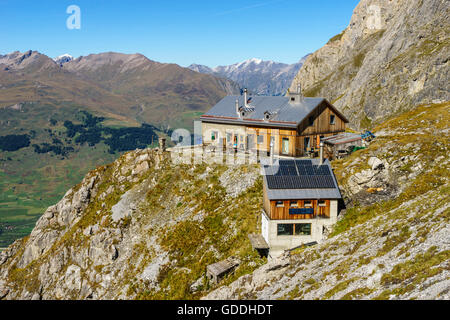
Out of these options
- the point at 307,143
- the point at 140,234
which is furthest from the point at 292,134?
the point at 140,234

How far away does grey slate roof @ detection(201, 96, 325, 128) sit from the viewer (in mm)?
49000

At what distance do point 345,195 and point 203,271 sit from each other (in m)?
18.1

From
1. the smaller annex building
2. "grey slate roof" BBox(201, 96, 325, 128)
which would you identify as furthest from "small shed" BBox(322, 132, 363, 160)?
the smaller annex building

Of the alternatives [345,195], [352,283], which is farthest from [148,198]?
[352,283]

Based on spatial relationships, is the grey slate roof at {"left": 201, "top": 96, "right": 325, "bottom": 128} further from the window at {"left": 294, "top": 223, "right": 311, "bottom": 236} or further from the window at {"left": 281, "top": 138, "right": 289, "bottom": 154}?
the window at {"left": 294, "top": 223, "right": 311, "bottom": 236}

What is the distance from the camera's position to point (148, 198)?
5184 centimetres

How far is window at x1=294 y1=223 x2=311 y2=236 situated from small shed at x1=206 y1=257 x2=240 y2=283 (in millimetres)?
7063

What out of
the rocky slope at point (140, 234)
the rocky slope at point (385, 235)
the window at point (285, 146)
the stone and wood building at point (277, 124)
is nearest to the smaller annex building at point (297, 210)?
the rocky slope at point (385, 235)

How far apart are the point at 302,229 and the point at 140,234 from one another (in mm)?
24865

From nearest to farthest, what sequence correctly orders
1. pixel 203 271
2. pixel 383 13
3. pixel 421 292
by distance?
pixel 421 292
pixel 203 271
pixel 383 13

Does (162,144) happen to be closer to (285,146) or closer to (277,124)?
(277,124)

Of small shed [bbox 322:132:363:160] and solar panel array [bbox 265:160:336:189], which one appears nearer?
solar panel array [bbox 265:160:336:189]

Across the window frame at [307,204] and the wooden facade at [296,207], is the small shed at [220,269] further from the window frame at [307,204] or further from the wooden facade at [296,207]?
the window frame at [307,204]
